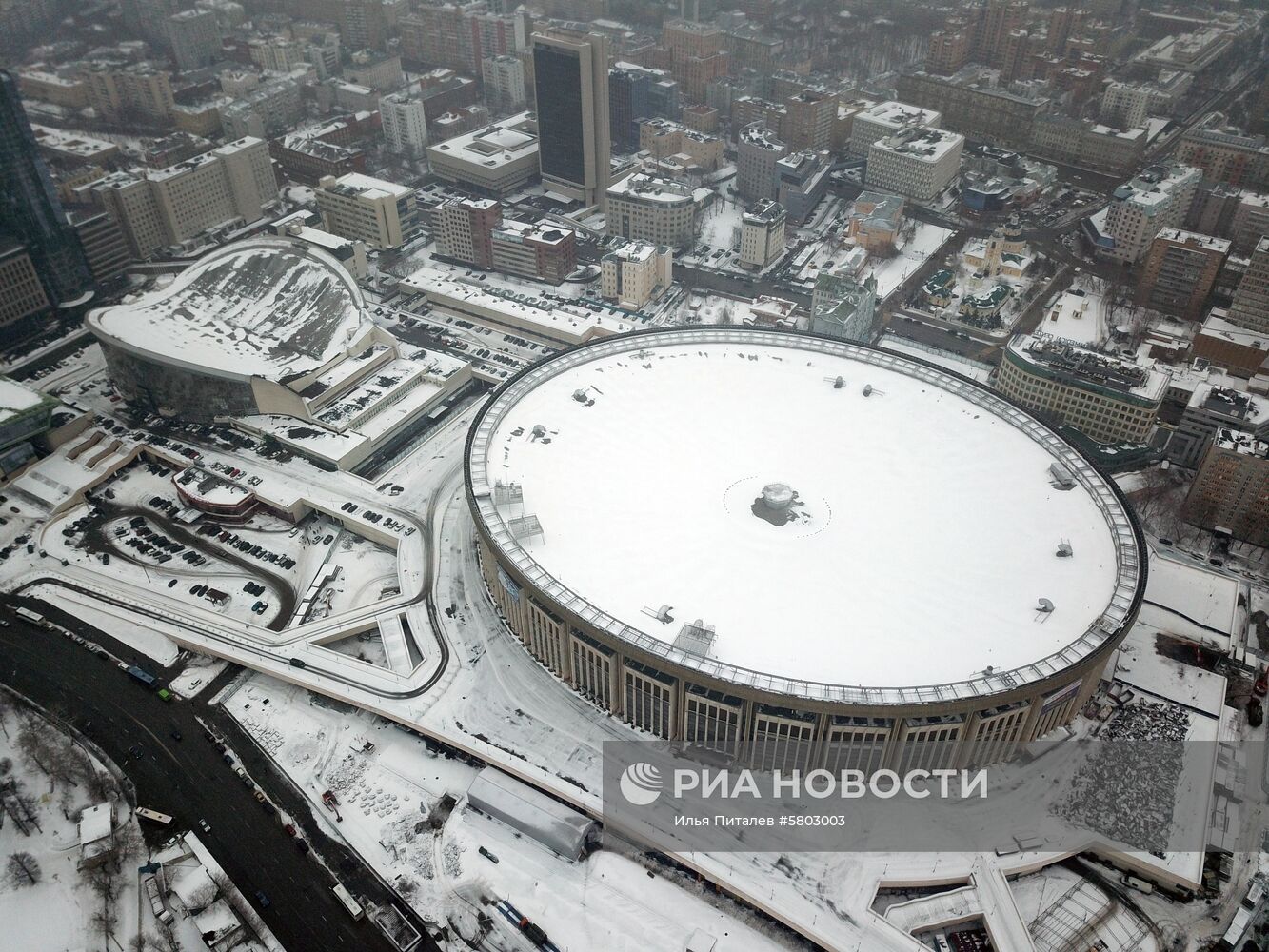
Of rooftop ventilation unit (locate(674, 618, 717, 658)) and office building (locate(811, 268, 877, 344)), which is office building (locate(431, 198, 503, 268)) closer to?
office building (locate(811, 268, 877, 344))

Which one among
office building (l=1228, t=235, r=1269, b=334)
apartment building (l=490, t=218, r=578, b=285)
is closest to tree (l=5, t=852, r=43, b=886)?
apartment building (l=490, t=218, r=578, b=285)

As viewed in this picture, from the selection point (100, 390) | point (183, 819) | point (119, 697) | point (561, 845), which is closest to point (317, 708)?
point (183, 819)

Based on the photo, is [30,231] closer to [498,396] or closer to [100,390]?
[100,390]

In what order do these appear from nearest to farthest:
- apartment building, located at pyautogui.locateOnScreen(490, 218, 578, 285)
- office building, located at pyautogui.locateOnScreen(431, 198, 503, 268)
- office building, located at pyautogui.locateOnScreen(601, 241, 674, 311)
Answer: office building, located at pyautogui.locateOnScreen(601, 241, 674, 311)
apartment building, located at pyautogui.locateOnScreen(490, 218, 578, 285)
office building, located at pyautogui.locateOnScreen(431, 198, 503, 268)

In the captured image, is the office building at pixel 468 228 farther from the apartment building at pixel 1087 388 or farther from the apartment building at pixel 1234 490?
the apartment building at pixel 1234 490

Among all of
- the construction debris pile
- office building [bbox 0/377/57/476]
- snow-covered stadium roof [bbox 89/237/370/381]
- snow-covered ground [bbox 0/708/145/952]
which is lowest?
snow-covered ground [bbox 0/708/145/952]
